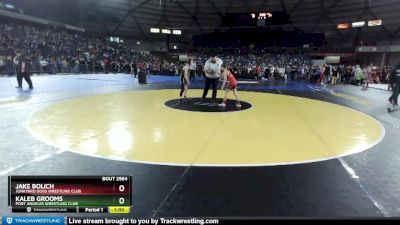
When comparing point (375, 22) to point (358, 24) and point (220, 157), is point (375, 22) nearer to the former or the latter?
point (358, 24)

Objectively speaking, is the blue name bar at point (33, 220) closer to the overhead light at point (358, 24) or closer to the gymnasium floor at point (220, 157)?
the gymnasium floor at point (220, 157)

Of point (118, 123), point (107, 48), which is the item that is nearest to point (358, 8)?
point (107, 48)

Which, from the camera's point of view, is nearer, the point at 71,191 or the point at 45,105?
the point at 71,191

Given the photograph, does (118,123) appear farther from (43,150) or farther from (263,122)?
(263,122)

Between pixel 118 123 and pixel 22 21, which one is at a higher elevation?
pixel 22 21

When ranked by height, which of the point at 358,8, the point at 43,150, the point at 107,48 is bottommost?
the point at 43,150

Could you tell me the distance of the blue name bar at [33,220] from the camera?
95.7 inches

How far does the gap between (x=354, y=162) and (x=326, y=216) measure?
2.04 m

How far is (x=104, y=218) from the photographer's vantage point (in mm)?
2711
